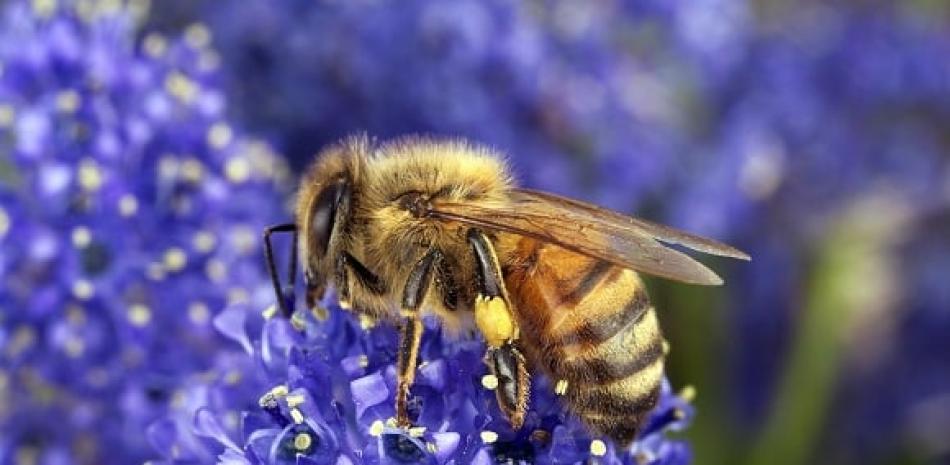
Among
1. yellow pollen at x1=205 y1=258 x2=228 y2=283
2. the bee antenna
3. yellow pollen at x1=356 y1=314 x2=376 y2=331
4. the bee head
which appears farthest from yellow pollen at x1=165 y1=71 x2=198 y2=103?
yellow pollen at x1=356 y1=314 x2=376 y2=331

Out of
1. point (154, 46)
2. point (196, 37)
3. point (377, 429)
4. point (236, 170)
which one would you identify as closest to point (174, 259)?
point (236, 170)

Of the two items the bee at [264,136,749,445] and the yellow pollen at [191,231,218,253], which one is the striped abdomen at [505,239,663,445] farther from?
the yellow pollen at [191,231,218,253]

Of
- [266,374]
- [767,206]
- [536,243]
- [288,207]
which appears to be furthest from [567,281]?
[767,206]

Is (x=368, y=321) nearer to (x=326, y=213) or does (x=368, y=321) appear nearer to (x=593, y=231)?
(x=326, y=213)

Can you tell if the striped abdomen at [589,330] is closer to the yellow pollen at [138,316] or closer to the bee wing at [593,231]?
the bee wing at [593,231]

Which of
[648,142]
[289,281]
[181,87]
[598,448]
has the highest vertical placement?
[648,142]

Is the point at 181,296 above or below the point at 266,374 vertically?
above

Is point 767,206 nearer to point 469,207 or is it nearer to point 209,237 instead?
point 209,237
